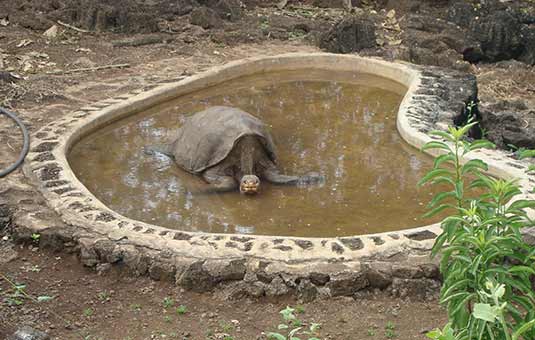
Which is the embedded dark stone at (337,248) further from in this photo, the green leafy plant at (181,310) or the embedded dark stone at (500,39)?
the embedded dark stone at (500,39)

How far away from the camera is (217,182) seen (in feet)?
22.8

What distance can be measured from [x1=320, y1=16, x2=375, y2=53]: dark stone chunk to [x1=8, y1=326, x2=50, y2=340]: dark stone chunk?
7.45 metres

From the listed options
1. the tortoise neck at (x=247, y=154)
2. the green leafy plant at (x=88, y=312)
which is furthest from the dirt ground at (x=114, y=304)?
the tortoise neck at (x=247, y=154)

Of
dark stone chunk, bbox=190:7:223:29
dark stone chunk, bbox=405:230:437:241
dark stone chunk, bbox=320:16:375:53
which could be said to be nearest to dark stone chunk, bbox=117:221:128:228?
dark stone chunk, bbox=405:230:437:241

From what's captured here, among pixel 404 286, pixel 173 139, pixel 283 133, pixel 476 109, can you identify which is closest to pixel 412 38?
pixel 476 109

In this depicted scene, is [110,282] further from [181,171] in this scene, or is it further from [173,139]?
[173,139]

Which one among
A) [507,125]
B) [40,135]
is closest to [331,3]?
[507,125]

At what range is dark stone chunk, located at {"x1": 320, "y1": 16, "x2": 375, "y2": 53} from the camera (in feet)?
36.3

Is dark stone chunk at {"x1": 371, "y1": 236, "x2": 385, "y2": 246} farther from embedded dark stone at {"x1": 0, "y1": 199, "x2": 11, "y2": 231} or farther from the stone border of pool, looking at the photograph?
embedded dark stone at {"x1": 0, "y1": 199, "x2": 11, "y2": 231}

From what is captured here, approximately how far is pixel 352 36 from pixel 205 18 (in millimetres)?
2415

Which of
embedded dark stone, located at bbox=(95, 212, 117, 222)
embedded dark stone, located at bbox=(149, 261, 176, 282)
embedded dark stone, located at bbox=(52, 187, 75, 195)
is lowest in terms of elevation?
embedded dark stone, located at bbox=(149, 261, 176, 282)

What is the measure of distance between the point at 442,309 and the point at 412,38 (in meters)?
7.16

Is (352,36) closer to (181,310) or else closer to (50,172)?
(50,172)

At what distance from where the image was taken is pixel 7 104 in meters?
8.23
